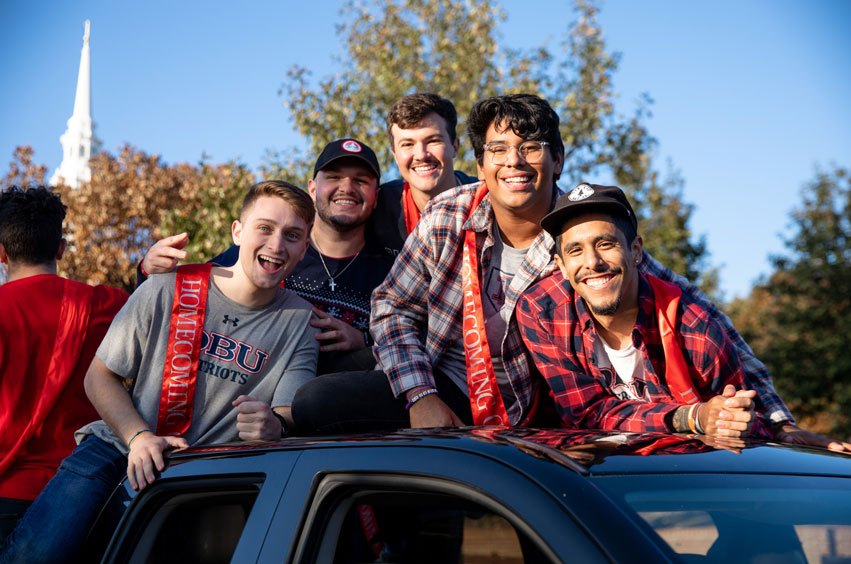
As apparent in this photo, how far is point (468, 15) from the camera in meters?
16.3

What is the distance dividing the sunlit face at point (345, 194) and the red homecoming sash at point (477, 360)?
111 cm

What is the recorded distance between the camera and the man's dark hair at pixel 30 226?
4.03m

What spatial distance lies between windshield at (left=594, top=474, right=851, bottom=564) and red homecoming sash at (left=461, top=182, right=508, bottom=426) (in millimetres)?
1679

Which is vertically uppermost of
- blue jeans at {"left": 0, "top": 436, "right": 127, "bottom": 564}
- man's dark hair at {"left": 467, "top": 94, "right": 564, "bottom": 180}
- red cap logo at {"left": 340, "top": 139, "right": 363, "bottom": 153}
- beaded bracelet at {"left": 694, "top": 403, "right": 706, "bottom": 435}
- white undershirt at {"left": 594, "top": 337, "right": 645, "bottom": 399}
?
red cap logo at {"left": 340, "top": 139, "right": 363, "bottom": 153}

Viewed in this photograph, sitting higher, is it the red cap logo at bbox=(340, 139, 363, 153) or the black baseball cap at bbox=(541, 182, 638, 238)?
the red cap logo at bbox=(340, 139, 363, 153)

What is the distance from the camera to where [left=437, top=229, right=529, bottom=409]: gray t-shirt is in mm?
3555

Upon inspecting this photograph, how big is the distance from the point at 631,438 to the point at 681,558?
0.55 m

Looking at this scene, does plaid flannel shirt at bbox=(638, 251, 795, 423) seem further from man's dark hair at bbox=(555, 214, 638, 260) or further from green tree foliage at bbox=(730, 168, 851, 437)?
green tree foliage at bbox=(730, 168, 851, 437)

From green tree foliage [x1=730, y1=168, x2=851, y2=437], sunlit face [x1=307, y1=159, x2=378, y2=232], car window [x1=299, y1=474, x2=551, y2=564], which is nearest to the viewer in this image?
car window [x1=299, y1=474, x2=551, y2=564]

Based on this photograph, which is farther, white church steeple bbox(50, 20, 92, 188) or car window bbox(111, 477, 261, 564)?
white church steeple bbox(50, 20, 92, 188)

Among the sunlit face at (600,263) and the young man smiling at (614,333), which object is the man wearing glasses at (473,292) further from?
the sunlit face at (600,263)

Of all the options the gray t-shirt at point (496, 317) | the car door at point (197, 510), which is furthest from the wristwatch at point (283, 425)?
the gray t-shirt at point (496, 317)

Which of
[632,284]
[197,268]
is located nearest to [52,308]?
[197,268]

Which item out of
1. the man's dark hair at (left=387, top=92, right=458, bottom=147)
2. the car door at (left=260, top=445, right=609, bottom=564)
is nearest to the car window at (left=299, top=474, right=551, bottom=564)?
the car door at (left=260, top=445, right=609, bottom=564)
